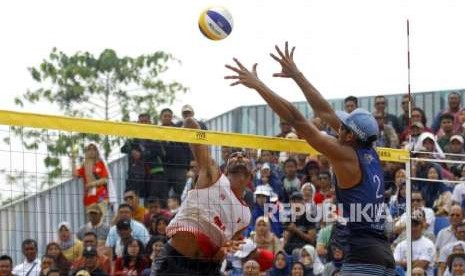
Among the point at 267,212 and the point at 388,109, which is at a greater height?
the point at 388,109

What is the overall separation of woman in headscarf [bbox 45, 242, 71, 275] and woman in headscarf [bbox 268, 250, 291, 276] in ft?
9.54

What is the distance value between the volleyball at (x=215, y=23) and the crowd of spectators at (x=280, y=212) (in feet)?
10.0

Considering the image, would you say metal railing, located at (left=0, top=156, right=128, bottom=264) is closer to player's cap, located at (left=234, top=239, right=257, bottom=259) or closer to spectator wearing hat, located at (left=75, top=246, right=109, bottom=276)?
spectator wearing hat, located at (left=75, top=246, right=109, bottom=276)

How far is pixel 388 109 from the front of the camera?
26.0 meters

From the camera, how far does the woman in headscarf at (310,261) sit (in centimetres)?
1938

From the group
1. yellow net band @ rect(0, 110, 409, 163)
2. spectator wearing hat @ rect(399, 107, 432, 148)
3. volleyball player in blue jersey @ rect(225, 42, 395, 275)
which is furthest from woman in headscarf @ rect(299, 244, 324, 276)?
volleyball player in blue jersey @ rect(225, 42, 395, 275)

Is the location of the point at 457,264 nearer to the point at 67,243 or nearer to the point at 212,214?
the point at 212,214

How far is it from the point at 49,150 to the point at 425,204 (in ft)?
55.8

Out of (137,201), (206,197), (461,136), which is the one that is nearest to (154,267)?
(206,197)

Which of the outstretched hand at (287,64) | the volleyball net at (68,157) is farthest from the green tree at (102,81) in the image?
the outstretched hand at (287,64)

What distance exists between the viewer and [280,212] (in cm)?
2059

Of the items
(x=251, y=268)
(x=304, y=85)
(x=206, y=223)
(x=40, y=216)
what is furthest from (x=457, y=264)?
(x=40, y=216)

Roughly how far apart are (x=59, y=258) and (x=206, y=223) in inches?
230

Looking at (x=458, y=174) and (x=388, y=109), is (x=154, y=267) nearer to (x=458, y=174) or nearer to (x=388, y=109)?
(x=458, y=174)
